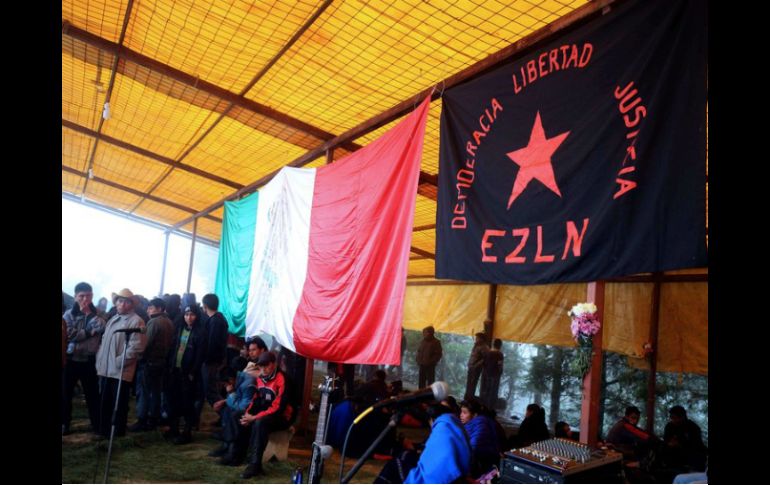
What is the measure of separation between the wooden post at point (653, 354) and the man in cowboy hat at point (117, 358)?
7.53 metres

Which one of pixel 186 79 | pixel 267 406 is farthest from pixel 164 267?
pixel 267 406

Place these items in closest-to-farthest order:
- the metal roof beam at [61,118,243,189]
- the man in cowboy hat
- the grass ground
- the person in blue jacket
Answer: the person in blue jacket
the grass ground
the man in cowboy hat
the metal roof beam at [61,118,243,189]

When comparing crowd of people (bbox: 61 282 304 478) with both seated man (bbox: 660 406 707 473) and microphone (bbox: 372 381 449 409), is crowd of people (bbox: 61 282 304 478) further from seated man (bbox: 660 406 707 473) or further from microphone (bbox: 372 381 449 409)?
seated man (bbox: 660 406 707 473)

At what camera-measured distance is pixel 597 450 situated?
3172 mm

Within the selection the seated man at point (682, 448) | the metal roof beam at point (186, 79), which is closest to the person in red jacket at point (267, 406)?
the metal roof beam at point (186, 79)

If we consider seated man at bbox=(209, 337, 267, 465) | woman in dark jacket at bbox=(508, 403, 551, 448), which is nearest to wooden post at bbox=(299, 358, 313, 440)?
seated man at bbox=(209, 337, 267, 465)

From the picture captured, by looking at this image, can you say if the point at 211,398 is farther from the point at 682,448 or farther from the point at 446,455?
the point at 682,448

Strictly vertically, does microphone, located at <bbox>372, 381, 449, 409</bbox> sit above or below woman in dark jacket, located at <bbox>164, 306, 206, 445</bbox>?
above

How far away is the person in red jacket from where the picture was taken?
5.07 m

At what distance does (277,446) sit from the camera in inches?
212

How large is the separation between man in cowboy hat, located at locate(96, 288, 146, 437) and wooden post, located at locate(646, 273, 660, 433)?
7.53m

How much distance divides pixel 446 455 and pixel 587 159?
209 cm
